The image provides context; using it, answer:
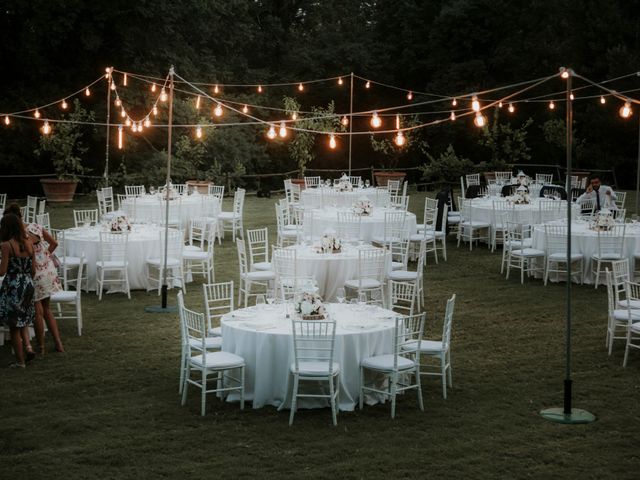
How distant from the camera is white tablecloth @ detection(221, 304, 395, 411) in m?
7.90

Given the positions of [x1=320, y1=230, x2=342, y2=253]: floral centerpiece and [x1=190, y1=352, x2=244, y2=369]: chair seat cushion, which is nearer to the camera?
[x1=190, y1=352, x2=244, y2=369]: chair seat cushion

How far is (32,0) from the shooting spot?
2636 centimetres

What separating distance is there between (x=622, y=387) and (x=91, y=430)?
4.73 m

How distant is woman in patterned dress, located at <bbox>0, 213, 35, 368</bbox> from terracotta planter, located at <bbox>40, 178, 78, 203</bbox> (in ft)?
52.9

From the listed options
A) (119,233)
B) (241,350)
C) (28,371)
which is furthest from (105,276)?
(241,350)

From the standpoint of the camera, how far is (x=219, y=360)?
7863 mm

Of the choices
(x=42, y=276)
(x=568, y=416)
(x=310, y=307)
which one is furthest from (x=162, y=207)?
(x=568, y=416)

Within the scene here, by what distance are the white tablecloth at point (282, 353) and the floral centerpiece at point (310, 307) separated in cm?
17

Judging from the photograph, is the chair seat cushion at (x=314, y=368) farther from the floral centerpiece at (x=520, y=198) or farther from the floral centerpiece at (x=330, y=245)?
the floral centerpiece at (x=520, y=198)

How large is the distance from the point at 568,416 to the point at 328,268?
16.4ft

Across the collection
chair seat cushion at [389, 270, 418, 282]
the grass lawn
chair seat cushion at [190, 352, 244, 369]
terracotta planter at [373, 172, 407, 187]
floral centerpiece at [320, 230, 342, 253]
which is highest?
terracotta planter at [373, 172, 407, 187]

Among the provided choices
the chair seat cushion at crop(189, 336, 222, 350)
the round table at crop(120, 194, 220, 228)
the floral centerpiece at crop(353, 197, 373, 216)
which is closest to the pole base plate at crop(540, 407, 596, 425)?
the chair seat cushion at crop(189, 336, 222, 350)

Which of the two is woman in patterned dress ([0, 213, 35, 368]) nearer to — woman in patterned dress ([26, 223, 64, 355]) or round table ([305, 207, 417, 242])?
woman in patterned dress ([26, 223, 64, 355])

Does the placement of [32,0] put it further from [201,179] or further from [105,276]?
[105,276]
